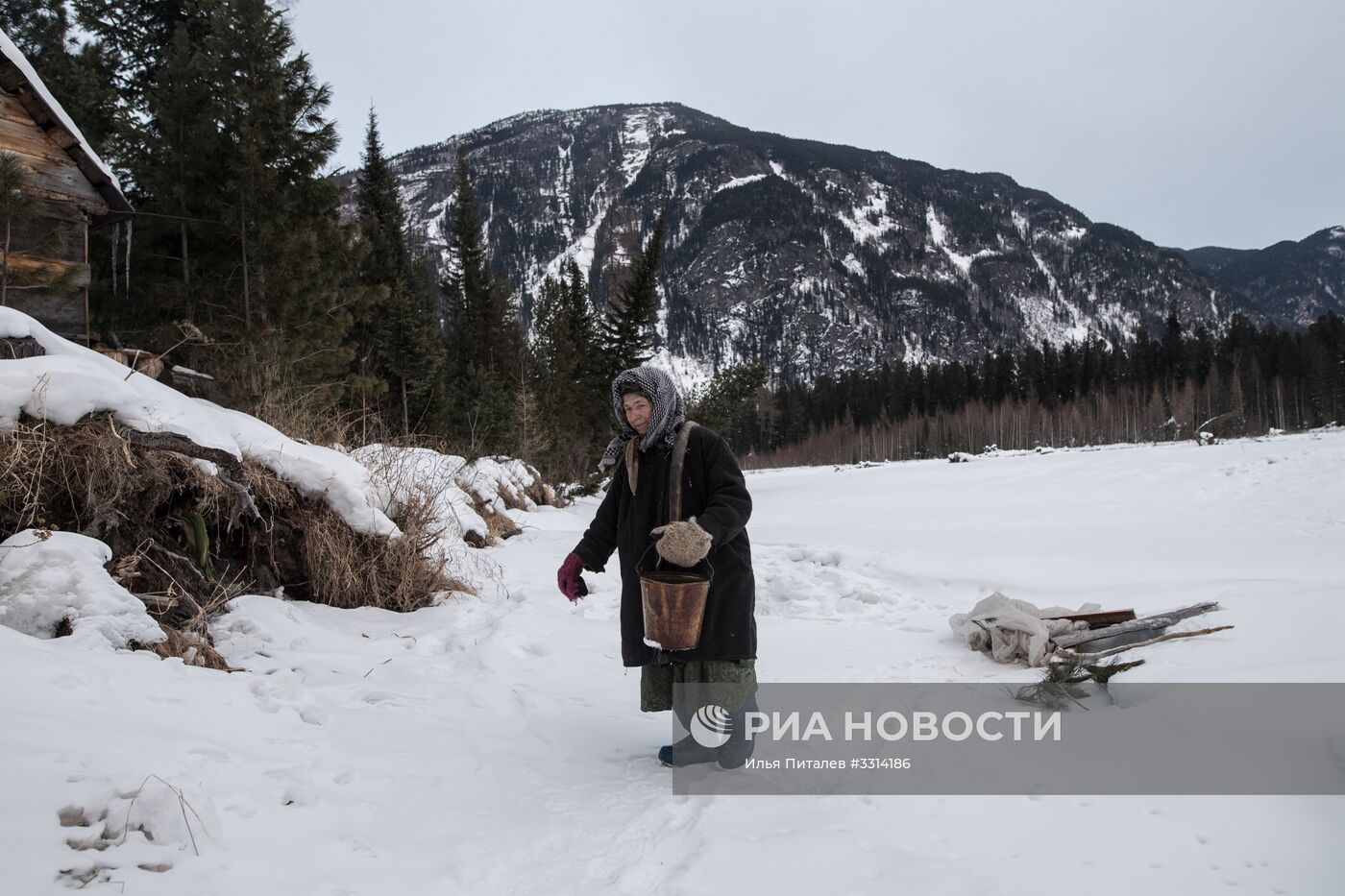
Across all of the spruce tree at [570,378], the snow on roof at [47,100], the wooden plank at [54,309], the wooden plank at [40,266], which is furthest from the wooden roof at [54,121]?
the spruce tree at [570,378]

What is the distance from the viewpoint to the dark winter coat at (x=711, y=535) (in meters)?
2.88

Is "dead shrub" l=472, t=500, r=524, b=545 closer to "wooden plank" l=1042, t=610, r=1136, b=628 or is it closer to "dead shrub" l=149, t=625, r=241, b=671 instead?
"dead shrub" l=149, t=625, r=241, b=671

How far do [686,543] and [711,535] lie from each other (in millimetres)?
117

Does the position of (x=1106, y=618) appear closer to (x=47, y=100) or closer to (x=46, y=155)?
(x=47, y=100)

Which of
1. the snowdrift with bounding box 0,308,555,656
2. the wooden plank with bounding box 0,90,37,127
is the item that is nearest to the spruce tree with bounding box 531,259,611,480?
the wooden plank with bounding box 0,90,37,127

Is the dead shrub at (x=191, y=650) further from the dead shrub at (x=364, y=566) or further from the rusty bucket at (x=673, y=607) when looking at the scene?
the rusty bucket at (x=673, y=607)

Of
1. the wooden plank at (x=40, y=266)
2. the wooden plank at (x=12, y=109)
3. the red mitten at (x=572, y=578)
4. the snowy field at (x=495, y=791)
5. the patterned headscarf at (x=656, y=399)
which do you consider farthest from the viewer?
the wooden plank at (x=12, y=109)

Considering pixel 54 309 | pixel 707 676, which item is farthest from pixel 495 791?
pixel 54 309

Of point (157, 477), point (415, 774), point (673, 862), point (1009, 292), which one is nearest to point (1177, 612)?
point (673, 862)

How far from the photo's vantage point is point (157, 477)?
381 centimetres

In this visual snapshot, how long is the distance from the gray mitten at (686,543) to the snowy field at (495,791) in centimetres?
92

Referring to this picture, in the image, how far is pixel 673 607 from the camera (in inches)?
106

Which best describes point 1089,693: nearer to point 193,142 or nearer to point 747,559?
point 747,559

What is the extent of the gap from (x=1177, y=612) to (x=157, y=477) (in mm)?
6486
